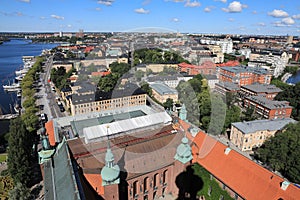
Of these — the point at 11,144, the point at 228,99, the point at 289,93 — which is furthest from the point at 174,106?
the point at 11,144

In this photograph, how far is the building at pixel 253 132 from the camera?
28.6 m

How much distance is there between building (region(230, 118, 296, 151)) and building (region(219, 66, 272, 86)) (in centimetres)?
2825

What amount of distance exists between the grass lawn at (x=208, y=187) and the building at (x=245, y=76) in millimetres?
43757

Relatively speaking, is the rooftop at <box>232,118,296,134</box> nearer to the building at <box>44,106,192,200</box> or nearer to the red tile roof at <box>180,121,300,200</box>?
the red tile roof at <box>180,121,300,200</box>

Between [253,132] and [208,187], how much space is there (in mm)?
14849

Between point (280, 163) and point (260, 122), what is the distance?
29.0ft

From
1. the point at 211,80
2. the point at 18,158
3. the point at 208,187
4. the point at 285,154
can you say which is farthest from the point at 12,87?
the point at 285,154

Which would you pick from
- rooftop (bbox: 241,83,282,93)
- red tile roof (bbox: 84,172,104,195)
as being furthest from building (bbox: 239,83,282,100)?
red tile roof (bbox: 84,172,104,195)

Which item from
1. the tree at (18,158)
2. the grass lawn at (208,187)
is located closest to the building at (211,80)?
the grass lawn at (208,187)

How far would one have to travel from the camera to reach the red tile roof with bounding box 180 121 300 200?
13.3 meters

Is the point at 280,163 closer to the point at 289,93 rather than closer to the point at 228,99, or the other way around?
the point at 228,99

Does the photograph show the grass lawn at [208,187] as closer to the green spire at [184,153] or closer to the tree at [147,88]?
the green spire at [184,153]

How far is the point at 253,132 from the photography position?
28391 millimetres

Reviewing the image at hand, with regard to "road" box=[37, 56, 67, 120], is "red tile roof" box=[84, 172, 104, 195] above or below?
above
